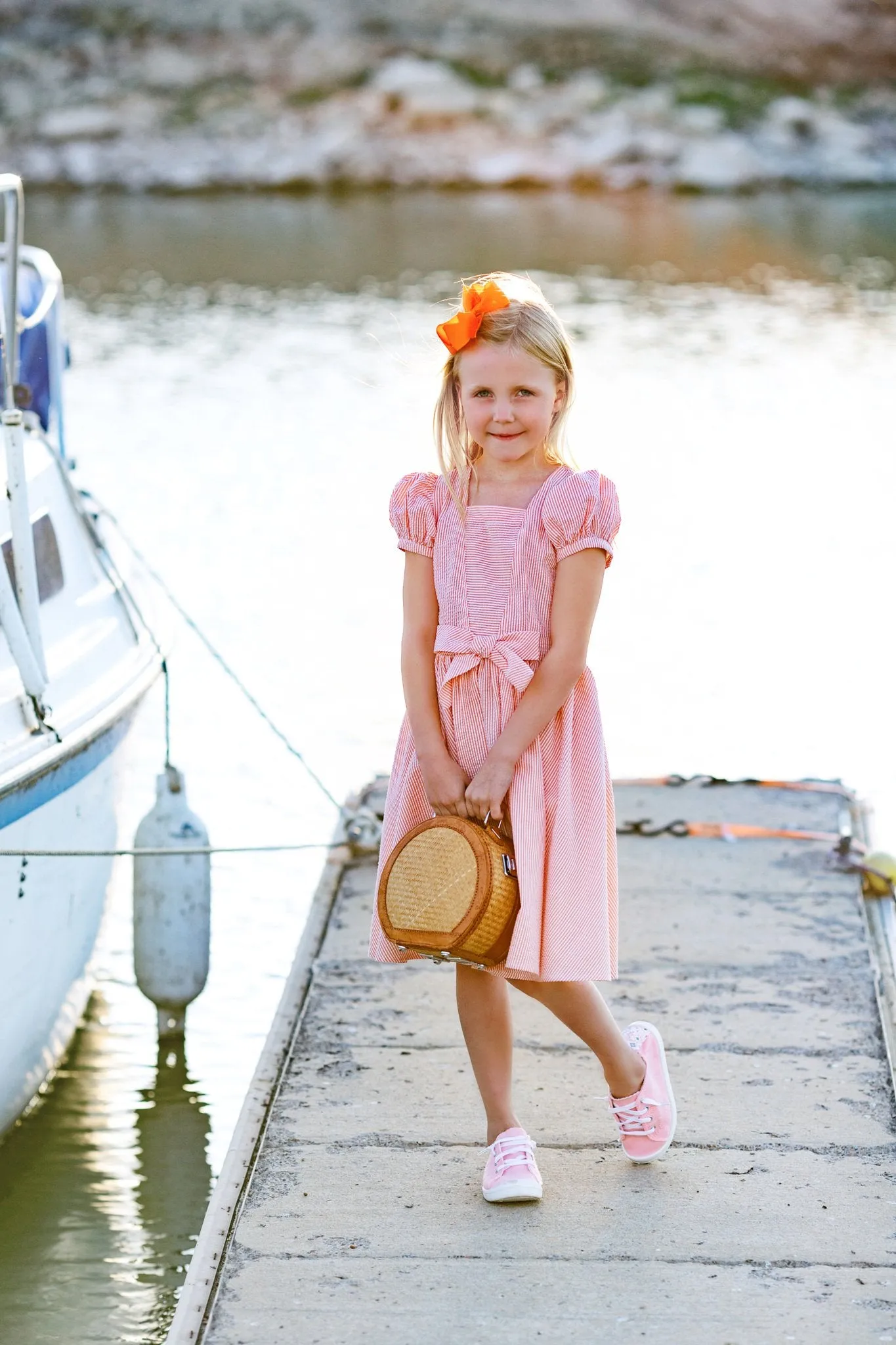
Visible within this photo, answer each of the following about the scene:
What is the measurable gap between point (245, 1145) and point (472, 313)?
161cm

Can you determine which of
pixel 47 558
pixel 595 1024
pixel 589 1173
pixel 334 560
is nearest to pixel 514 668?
pixel 595 1024

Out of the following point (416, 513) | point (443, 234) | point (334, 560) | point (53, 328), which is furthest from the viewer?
point (443, 234)

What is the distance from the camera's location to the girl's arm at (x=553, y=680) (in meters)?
3.22

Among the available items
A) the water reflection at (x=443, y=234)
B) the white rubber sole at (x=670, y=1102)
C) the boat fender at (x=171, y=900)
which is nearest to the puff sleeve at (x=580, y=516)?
the white rubber sole at (x=670, y=1102)

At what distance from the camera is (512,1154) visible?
341cm

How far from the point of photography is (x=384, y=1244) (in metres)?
3.29

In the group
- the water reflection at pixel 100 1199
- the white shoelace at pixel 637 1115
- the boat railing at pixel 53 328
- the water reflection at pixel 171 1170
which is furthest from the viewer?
the boat railing at pixel 53 328

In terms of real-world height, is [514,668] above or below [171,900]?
above

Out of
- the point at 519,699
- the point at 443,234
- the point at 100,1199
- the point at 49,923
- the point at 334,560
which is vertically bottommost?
the point at 100,1199

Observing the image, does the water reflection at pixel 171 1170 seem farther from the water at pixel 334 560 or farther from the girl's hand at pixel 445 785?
the girl's hand at pixel 445 785

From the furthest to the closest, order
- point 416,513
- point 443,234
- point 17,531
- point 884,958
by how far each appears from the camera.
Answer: point 443,234 → point 884,958 → point 17,531 → point 416,513

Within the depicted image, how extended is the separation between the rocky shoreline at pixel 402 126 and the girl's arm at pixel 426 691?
40824 mm

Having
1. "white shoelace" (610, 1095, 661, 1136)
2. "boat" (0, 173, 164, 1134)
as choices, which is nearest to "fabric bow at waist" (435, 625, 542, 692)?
"white shoelace" (610, 1095, 661, 1136)

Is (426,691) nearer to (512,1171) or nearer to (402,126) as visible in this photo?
(512,1171)
